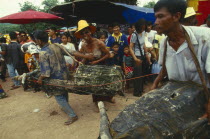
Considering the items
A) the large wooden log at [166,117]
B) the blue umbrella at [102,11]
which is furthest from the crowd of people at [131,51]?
the blue umbrella at [102,11]

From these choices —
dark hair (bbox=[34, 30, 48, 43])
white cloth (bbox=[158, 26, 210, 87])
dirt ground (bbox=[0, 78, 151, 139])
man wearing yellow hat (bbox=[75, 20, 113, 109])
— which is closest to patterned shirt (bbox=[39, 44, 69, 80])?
dark hair (bbox=[34, 30, 48, 43])

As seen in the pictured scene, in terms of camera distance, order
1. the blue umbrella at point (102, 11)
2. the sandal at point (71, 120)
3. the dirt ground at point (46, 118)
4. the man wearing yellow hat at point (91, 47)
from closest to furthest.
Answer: the dirt ground at point (46, 118) → the sandal at point (71, 120) → the man wearing yellow hat at point (91, 47) → the blue umbrella at point (102, 11)

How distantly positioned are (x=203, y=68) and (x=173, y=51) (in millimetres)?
301

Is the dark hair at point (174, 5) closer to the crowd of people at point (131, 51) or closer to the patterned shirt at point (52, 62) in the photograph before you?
the crowd of people at point (131, 51)

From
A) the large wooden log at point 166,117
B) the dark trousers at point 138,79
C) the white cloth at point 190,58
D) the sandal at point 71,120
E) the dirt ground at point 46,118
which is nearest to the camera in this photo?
the large wooden log at point 166,117

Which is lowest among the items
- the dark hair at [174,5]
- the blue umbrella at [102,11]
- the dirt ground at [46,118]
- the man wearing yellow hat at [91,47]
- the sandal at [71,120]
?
the dirt ground at [46,118]

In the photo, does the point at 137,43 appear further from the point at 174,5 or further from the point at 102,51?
the point at 174,5

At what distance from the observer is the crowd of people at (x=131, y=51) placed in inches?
55.7

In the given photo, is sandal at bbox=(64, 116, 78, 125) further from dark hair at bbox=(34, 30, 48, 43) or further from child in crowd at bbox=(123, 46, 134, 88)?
child in crowd at bbox=(123, 46, 134, 88)

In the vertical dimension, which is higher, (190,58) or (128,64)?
(190,58)

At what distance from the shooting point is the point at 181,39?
1468mm

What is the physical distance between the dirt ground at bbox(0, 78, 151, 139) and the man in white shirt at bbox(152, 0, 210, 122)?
1.65 m

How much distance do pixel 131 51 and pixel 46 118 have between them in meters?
2.72

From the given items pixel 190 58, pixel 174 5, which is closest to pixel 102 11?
pixel 174 5
